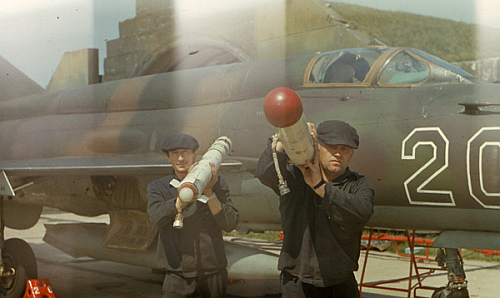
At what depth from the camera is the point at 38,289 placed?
586 centimetres

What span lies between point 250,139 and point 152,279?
138 inches

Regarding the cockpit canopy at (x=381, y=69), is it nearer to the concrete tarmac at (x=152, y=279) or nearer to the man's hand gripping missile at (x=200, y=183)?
the man's hand gripping missile at (x=200, y=183)

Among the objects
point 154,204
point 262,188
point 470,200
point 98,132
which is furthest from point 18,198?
point 470,200

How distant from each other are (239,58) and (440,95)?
23.9 ft

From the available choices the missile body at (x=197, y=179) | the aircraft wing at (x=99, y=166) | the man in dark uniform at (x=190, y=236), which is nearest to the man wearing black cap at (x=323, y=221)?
the missile body at (x=197, y=179)

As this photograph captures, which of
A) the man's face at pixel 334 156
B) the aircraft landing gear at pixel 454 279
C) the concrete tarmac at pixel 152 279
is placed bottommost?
the concrete tarmac at pixel 152 279

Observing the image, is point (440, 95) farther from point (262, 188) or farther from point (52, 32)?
point (52, 32)

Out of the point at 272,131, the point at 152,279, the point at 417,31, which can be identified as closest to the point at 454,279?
the point at 272,131

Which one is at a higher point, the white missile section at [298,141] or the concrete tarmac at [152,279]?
the white missile section at [298,141]

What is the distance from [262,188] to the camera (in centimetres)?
498

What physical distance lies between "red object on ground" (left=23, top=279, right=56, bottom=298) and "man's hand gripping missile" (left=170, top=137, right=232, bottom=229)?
3.21m

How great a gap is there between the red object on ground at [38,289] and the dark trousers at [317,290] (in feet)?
12.6

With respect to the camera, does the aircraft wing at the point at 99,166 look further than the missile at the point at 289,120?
Yes

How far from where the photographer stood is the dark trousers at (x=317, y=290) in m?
2.69
